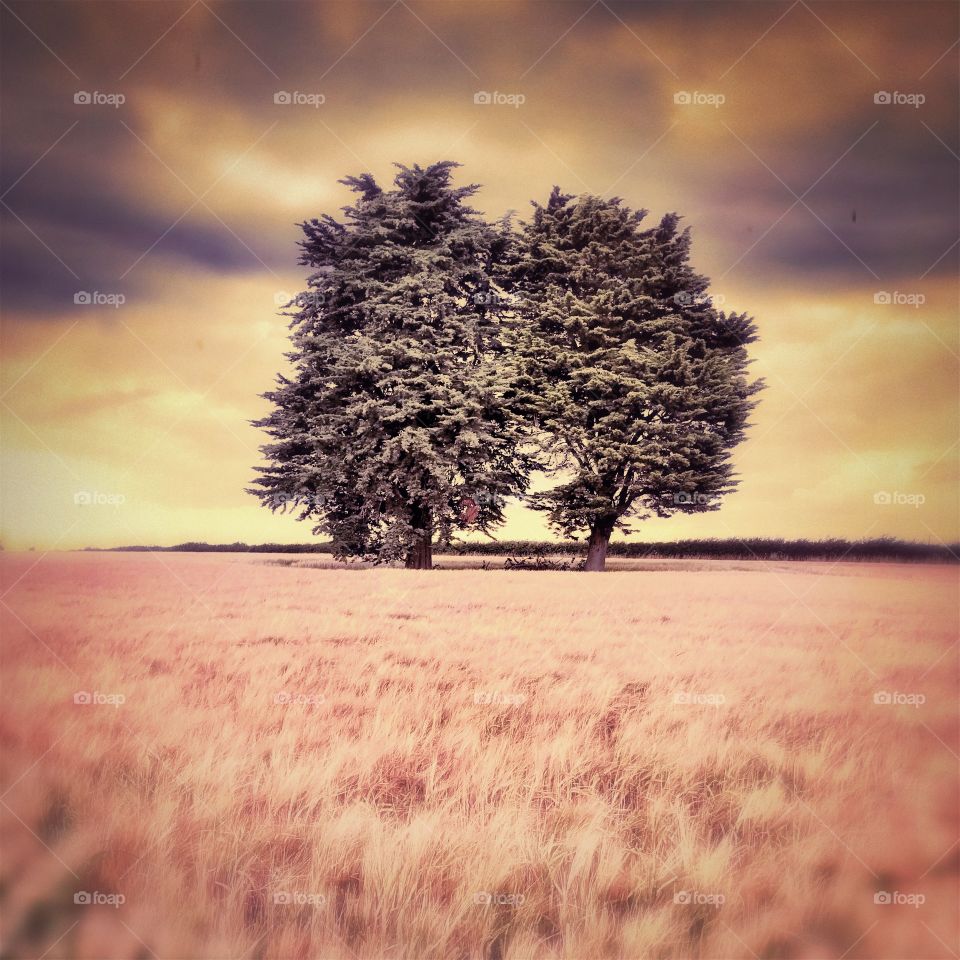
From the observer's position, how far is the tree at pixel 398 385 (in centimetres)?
2006

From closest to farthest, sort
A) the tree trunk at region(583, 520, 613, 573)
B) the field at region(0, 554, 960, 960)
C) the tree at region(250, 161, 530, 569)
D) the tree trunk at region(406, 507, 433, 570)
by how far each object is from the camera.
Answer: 1. the field at region(0, 554, 960, 960)
2. the tree at region(250, 161, 530, 569)
3. the tree trunk at region(406, 507, 433, 570)
4. the tree trunk at region(583, 520, 613, 573)

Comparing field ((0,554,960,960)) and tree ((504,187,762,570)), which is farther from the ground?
tree ((504,187,762,570))

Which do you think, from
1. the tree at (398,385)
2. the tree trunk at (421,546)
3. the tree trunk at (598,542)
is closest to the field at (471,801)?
the tree at (398,385)

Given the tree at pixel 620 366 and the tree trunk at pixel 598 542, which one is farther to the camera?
the tree trunk at pixel 598 542

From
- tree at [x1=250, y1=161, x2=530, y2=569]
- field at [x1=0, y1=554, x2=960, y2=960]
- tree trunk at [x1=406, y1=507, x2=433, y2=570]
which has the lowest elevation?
field at [x1=0, y1=554, x2=960, y2=960]

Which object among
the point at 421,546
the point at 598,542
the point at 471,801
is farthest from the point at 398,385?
the point at 471,801

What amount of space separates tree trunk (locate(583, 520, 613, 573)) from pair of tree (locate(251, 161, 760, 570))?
0.99ft

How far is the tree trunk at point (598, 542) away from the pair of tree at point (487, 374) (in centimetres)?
30

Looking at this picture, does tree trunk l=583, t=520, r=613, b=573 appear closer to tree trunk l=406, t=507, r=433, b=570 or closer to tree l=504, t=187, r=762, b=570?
tree l=504, t=187, r=762, b=570

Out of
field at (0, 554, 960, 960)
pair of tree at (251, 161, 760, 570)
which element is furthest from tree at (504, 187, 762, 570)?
field at (0, 554, 960, 960)

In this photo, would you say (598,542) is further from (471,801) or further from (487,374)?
(471,801)

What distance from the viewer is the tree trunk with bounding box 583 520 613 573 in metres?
23.5

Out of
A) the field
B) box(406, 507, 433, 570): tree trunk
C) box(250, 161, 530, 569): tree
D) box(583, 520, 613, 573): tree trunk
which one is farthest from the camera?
box(583, 520, 613, 573): tree trunk

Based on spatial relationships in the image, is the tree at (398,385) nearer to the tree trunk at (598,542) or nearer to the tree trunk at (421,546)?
the tree trunk at (421,546)
